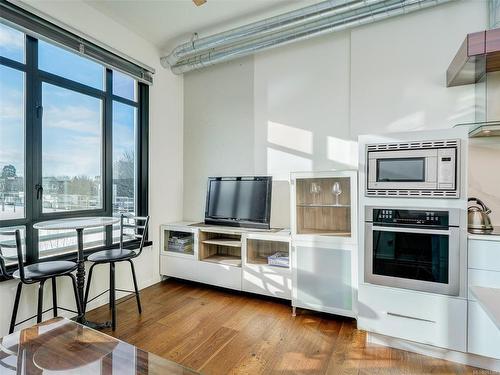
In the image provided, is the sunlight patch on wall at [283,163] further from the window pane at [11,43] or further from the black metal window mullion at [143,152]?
the window pane at [11,43]

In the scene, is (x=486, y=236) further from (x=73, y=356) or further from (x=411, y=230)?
(x=73, y=356)

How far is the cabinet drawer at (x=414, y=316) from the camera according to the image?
76.9 inches

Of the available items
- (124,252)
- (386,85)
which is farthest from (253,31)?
(124,252)

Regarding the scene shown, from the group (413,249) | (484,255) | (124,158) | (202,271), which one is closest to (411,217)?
(413,249)

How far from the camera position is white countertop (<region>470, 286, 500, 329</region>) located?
114 cm

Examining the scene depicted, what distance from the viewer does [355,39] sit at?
2.87 m

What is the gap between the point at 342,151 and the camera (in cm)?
299

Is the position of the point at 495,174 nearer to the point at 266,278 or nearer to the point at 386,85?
the point at 386,85

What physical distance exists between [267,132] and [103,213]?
2102 mm

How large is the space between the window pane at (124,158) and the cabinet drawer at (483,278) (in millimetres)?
3352

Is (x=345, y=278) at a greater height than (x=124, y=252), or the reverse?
(x=124, y=252)

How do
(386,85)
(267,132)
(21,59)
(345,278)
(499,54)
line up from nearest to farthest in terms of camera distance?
(499,54)
(21,59)
(345,278)
(386,85)
(267,132)

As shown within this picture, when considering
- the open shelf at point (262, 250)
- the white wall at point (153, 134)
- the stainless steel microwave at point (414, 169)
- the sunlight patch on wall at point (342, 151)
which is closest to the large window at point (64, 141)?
the white wall at point (153, 134)

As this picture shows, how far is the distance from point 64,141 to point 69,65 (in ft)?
2.47
